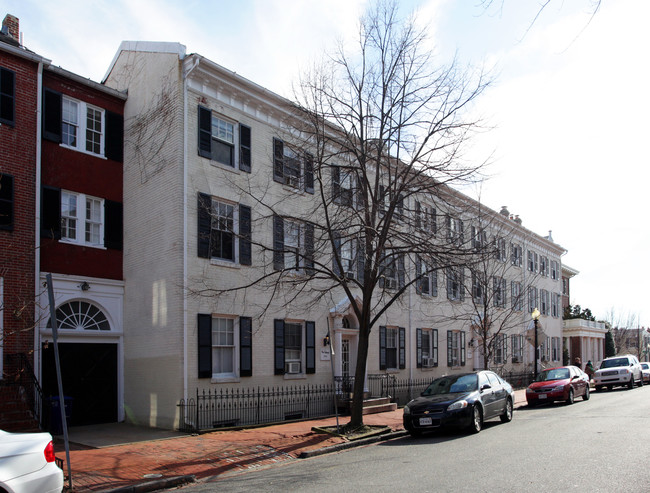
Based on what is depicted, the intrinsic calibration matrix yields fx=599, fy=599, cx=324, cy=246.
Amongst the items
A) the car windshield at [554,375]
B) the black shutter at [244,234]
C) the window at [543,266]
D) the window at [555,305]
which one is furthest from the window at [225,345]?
the window at [555,305]

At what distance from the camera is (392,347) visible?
24734 millimetres

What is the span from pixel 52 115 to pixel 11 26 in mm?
3701

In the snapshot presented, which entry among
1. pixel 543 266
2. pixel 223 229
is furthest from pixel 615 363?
pixel 223 229

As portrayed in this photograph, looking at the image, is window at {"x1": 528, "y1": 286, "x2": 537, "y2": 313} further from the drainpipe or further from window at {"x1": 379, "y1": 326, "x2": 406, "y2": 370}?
the drainpipe

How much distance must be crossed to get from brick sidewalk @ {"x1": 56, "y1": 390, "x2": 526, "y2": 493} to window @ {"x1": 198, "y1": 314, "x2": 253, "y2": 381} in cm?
203

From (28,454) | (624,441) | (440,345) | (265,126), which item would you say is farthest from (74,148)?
(440,345)

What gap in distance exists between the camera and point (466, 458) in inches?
428

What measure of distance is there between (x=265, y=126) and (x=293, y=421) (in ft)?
30.5

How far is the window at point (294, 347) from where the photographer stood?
19.0m

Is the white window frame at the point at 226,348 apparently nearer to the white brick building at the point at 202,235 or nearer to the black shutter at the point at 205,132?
the white brick building at the point at 202,235

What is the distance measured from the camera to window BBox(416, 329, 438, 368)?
26.5m

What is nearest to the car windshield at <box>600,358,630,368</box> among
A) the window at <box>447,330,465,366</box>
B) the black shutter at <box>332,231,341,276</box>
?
the window at <box>447,330,465,366</box>

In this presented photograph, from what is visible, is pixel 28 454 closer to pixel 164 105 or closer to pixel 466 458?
pixel 466 458

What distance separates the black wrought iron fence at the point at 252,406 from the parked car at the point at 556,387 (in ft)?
25.5
